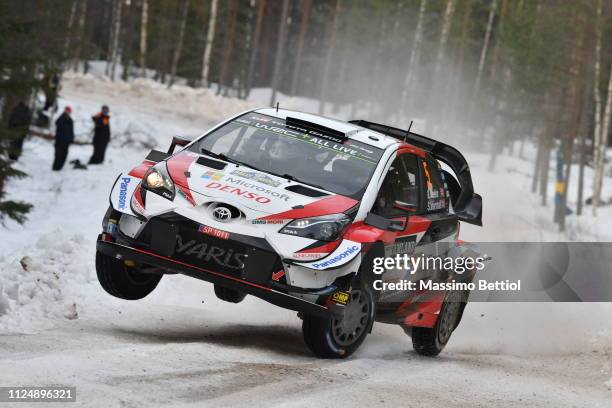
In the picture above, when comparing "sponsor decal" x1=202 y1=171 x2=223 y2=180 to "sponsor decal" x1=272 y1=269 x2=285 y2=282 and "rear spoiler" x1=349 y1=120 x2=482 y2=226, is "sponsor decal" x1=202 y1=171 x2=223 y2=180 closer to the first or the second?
"sponsor decal" x1=272 y1=269 x2=285 y2=282

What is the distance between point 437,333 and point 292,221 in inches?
101

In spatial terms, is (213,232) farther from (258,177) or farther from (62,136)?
(62,136)

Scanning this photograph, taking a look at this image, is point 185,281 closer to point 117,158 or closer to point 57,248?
point 57,248

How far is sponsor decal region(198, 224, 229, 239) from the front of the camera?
732 centimetres

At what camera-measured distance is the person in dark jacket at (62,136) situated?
23.5m

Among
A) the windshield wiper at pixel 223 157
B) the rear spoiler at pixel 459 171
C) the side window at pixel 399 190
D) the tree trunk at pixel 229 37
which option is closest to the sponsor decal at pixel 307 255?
the side window at pixel 399 190

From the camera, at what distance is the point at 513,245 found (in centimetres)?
1681

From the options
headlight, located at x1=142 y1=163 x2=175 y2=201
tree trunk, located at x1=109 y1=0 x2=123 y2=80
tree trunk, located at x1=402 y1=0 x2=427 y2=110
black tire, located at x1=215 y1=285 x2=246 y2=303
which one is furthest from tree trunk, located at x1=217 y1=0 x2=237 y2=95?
headlight, located at x1=142 y1=163 x2=175 y2=201

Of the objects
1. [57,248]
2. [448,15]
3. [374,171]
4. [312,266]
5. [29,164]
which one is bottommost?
[29,164]

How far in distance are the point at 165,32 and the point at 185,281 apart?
50.4 m

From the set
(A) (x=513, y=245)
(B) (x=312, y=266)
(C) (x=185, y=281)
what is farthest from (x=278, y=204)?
(A) (x=513, y=245)

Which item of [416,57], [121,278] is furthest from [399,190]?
[416,57]

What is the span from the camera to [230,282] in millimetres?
7387

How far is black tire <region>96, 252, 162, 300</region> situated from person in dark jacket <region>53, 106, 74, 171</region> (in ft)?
50.6
